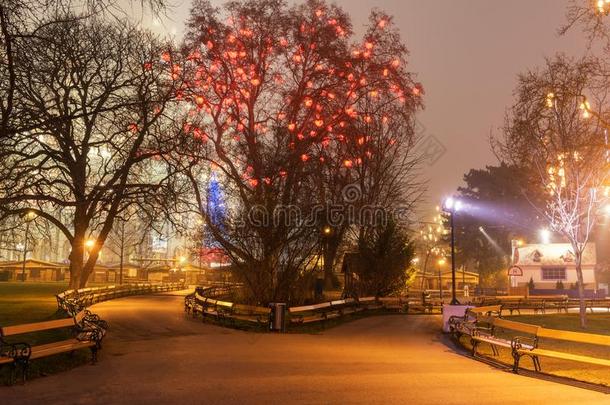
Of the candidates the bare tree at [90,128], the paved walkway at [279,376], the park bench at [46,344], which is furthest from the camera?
the bare tree at [90,128]

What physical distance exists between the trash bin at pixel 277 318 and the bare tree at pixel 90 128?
5799 millimetres

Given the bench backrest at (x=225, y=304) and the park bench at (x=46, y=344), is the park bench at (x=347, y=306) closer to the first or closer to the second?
the bench backrest at (x=225, y=304)

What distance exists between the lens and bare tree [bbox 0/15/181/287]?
14.8m

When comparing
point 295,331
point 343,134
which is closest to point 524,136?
point 343,134

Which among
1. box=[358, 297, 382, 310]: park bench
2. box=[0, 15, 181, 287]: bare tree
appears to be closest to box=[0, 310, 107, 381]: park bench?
box=[0, 15, 181, 287]: bare tree

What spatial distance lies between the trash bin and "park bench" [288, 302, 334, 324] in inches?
27.2

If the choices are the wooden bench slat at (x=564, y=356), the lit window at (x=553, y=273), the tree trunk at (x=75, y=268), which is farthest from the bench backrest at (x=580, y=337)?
the lit window at (x=553, y=273)

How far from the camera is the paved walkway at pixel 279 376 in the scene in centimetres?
898

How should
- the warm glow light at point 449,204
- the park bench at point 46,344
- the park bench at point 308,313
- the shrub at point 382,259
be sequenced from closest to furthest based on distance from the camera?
the park bench at point 46,344, the park bench at point 308,313, the warm glow light at point 449,204, the shrub at point 382,259

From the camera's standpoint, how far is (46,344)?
40.8 ft

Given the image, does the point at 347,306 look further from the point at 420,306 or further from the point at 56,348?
the point at 56,348

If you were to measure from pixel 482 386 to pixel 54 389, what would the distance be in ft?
24.6

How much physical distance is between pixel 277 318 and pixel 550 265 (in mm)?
47035

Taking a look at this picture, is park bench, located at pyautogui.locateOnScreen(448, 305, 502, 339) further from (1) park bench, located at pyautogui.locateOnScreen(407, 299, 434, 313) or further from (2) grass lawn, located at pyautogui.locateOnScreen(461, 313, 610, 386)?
(1) park bench, located at pyautogui.locateOnScreen(407, 299, 434, 313)
